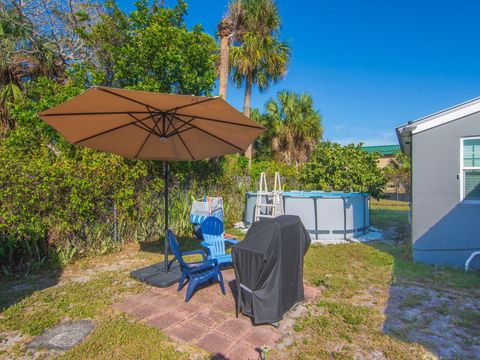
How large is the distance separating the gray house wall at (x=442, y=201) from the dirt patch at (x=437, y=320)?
174cm

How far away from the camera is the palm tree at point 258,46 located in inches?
578

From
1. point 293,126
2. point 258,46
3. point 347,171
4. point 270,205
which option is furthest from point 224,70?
point 293,126

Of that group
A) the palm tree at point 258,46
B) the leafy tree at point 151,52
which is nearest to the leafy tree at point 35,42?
the leafy tree at point 151,52

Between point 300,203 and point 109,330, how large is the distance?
636 centimetres

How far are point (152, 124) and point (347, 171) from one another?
897 centimetres

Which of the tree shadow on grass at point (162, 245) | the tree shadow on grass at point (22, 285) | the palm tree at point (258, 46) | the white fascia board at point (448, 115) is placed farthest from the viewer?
the palm tree at point (258, 46)

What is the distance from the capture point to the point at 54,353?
276 cm

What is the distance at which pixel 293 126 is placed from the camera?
18406 mm

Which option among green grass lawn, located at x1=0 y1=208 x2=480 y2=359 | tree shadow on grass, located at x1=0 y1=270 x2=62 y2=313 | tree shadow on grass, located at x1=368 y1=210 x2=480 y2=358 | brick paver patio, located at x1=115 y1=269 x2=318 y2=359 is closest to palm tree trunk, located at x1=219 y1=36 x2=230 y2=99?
green grass lawn, located at x1=0 y1=208 x2=480 y2=359

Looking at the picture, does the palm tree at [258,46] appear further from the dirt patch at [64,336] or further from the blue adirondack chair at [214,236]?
the dirt patch at [64,336]

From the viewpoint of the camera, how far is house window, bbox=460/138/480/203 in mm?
5613

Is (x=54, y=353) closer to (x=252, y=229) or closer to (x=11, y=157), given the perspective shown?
(x=252, y=229)

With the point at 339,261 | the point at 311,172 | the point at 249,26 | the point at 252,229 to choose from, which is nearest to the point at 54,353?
the point at 252,229

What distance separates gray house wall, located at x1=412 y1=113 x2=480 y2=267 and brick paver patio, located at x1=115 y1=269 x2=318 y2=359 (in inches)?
130
